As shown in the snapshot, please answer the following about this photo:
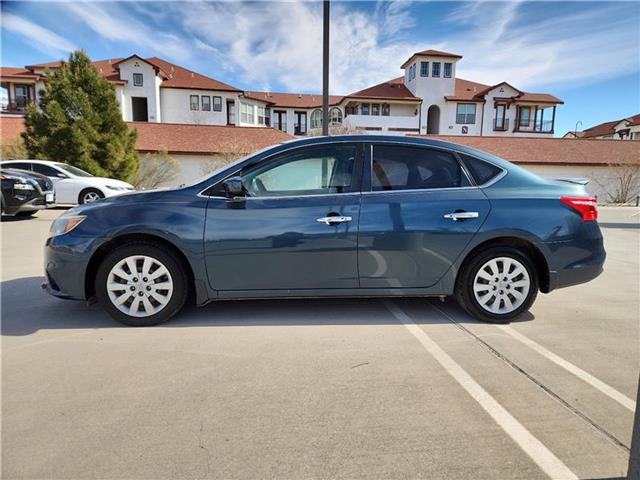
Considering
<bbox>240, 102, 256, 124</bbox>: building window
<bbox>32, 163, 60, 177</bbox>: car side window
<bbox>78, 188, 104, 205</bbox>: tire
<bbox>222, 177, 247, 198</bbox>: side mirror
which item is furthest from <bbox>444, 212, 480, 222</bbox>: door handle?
<bbox>240, 102, 256, 124</bbox>: building window

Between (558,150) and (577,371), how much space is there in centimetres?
3112

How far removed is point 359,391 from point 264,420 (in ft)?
2.27

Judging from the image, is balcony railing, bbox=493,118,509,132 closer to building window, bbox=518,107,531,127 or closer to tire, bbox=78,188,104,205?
building window, bbox=518,107,531,127

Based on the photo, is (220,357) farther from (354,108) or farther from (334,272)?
(354,108)

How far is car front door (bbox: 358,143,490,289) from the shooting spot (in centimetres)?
398

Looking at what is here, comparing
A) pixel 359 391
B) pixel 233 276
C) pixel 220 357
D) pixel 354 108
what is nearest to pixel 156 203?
pixel 233 276

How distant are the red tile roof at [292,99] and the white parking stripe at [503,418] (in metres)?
49.6

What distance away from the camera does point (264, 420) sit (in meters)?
2.58

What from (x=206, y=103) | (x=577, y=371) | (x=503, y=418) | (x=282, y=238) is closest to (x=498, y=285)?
(x=577, y=371)

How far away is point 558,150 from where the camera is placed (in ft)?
97.5

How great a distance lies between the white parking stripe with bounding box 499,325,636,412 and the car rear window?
4.84ft

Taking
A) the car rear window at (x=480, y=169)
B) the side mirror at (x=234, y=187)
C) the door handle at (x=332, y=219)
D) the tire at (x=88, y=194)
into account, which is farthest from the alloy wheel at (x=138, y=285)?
the tire at (x=88, y=194)

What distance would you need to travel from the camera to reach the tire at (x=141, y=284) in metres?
3.91

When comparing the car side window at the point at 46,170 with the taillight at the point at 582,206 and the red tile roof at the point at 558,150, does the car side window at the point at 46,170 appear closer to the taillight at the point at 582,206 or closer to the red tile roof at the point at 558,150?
the taillight at the point at 582,206
